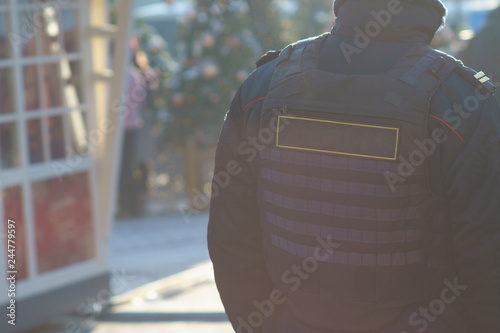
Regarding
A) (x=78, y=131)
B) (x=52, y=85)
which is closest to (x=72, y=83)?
(x=52, y=85)

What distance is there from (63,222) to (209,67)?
4.91 metres

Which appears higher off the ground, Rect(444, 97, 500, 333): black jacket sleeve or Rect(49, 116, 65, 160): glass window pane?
Rect(444, 97, 500, 333): black jacket sleeve

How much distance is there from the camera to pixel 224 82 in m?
9.74

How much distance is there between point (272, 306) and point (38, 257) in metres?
2.96

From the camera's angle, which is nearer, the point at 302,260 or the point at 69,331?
the point at 302,260

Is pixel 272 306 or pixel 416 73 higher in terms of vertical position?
pixel 416 73

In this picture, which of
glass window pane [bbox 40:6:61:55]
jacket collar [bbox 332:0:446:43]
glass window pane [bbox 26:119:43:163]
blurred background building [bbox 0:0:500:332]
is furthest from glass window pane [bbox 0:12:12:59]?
jacket collar [bbox 332:0:446:43]

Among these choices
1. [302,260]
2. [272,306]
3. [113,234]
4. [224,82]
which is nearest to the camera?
→ [302,260]

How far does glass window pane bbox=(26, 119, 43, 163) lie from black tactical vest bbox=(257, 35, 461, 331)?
9.81 ft

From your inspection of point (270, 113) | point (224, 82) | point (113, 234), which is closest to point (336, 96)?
point (270, 113)

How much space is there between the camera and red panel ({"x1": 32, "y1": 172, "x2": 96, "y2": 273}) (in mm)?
4844

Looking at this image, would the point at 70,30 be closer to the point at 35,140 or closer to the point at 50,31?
the point at 50,31

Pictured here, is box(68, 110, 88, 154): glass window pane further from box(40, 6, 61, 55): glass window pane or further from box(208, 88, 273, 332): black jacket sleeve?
box(208, 88, 273, 332): black jacket sleeve

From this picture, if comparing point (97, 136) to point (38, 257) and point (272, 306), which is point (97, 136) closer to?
point (38, 257)
